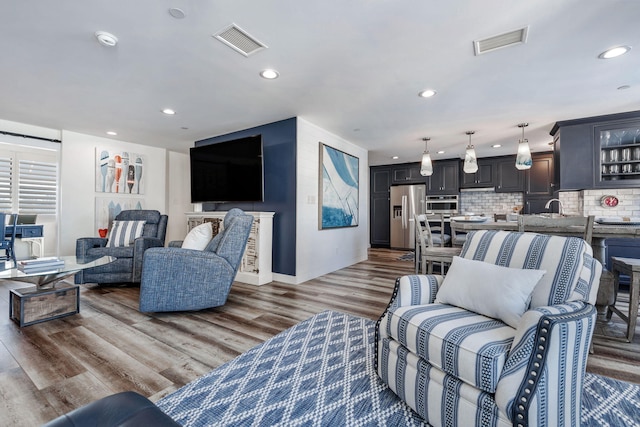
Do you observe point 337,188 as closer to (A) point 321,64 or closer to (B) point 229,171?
(B) point 229,171

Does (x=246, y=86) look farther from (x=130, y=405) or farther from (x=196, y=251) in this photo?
(x=130, y=405)

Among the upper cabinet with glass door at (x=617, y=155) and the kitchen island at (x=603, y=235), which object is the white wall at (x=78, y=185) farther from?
the upper cabinet with glass door at (x=617, y=155)

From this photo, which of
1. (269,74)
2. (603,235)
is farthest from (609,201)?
(269,74)

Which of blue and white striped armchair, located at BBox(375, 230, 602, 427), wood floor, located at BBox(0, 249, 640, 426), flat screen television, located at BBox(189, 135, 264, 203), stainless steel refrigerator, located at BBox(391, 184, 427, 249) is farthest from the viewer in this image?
stainless steel refrigerator, located at BBox(391, 184, 427, 249)

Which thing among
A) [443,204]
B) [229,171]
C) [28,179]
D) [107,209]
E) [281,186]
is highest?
[229,171]

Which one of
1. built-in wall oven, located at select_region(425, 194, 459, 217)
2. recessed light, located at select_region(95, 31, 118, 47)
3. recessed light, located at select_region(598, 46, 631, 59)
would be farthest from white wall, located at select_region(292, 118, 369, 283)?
recessed light, located at select_region(598, 46, 631, 59)

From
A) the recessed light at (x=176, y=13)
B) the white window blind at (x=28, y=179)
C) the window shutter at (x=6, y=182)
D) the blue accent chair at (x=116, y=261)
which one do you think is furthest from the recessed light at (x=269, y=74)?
the window shutter at (x=6, y=182)

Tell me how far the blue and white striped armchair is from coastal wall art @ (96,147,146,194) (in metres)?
5.45

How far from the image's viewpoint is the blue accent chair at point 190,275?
2.57m

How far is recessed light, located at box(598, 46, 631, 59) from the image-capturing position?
2195 mm

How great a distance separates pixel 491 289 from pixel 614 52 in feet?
7.84

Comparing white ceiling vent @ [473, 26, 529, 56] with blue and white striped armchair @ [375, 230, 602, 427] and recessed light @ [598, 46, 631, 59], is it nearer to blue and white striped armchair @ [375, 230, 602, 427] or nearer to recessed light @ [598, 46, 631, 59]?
recessed light @ [598, 46, 631, 59]

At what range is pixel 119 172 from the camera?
5.16m

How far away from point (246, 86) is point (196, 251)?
68.2 inches
